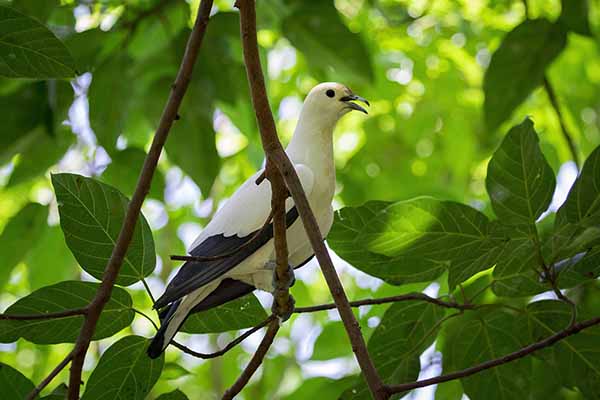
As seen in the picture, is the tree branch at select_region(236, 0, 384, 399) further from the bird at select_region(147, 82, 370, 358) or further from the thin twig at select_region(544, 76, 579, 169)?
the thin twig at select_region(544, 76, 579, 169)

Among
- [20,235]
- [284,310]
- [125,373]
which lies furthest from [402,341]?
[20,235]

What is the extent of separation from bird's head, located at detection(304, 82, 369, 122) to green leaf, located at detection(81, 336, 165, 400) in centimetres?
121

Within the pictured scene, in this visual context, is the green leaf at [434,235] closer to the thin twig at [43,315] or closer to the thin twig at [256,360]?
the thin twig at [256,360]

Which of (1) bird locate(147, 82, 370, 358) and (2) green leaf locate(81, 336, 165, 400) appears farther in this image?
(1) bird locate(147, 82, 370, 358)

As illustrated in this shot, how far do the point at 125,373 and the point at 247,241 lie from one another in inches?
24.6

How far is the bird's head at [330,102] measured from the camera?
10.1 feet

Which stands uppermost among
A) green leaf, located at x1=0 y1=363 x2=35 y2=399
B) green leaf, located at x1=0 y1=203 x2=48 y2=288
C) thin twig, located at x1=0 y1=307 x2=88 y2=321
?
green leaf, located at x1=0 y1=203 x2=48 y2=288

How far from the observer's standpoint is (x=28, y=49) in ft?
6.92

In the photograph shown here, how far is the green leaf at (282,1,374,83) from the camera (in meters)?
3.55

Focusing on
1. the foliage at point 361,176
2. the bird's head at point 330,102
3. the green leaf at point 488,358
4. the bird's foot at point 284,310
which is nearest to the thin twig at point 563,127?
the foliage at point 361,176

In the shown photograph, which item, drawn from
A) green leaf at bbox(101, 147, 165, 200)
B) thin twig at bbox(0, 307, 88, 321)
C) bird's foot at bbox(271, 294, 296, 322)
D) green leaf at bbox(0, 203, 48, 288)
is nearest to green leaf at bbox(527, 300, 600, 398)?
bird's foot at bbox(271, 294, 296, 322)

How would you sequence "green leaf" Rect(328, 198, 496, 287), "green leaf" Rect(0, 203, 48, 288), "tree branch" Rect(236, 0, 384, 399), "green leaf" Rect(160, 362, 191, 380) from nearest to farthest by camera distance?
"tree branch" Rect(236, 0, 384, 399) < "green leaf" Rect(328, 198, 496, 287) < "green leaf" Rect(160, 362, 191, 380) < "green leaf" Rect(0, 203, 48, 288)

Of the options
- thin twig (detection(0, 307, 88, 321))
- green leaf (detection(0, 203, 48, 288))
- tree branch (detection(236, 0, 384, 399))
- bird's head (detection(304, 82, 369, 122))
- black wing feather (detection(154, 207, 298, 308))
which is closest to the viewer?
tree branch (detection(236, 0, 384, 399))

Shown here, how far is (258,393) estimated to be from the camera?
6777 millimetres
